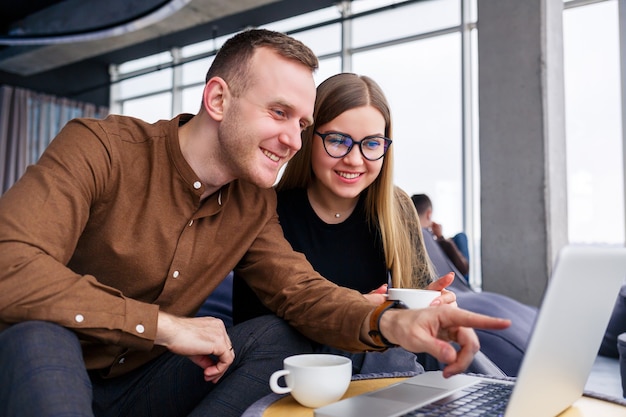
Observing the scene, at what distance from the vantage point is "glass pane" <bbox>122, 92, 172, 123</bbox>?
875 centimetres

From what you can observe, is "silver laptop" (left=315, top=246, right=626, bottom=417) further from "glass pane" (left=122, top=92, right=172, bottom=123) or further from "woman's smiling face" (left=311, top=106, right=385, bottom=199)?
"glass pane" (left=122, top=92, right=172, bottom=123)

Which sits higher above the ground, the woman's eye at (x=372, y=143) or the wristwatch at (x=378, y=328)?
the woman's eye at (x=372, y=143)

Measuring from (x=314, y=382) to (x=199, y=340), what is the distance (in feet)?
0.96

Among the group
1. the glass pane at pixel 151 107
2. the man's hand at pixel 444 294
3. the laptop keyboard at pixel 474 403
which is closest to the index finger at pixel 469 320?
the laptop keyboard at pixel 474 403

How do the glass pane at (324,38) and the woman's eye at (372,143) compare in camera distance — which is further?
the glass pane at (324,38)

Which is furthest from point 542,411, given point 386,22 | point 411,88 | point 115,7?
point 386,22

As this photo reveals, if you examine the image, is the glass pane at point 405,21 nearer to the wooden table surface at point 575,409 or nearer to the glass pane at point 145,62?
the glass pane at point 145,62

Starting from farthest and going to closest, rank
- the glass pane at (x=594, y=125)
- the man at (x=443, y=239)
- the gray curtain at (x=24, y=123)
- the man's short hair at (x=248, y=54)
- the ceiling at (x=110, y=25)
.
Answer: the gray curtain at (x=24, y=123)
the glass pane at (x=594, y=125)
the man at (x=443, y=239)
the ceiling at (x=110, y=25)
the man's short hair at (x=248, y=54)

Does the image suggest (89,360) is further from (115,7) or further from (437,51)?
(437,51)

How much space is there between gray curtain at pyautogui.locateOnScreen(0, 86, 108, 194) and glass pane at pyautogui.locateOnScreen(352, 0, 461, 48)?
5033mm

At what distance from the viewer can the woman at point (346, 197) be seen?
6.00ft

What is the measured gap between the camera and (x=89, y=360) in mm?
1328

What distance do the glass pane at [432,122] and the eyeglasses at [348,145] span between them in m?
4.67

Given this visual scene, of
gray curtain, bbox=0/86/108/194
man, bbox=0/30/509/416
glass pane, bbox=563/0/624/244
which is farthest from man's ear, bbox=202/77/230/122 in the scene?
gray curtain, bbox=0/86/108/194
